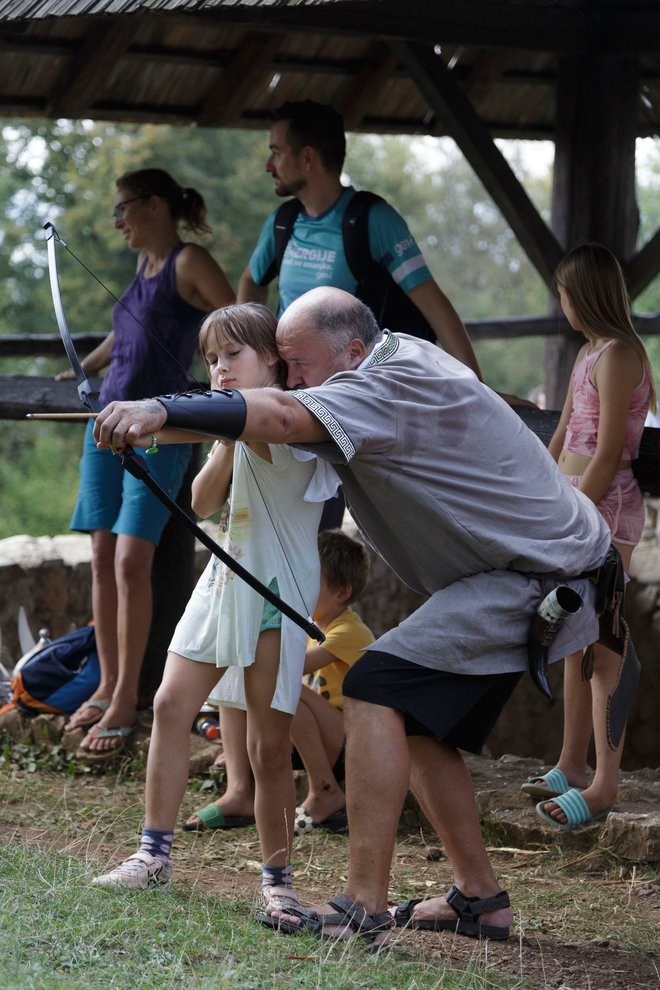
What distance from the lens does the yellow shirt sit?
4.56 metres

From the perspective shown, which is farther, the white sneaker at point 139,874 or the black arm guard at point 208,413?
the white sneaker at point 139,874

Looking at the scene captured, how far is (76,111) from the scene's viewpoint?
623cm

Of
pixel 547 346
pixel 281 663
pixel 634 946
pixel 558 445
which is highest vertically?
pixel 547 346

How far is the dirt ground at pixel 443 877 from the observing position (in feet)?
10.6

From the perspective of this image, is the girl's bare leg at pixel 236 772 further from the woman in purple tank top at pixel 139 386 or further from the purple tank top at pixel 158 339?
the purple tank top at pixel 158 339

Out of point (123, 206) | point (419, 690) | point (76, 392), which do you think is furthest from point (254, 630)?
point (76, 392)

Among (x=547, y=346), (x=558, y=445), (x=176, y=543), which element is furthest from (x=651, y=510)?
(x=558, y=445)

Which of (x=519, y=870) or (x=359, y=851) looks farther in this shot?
(x=519, y=870)

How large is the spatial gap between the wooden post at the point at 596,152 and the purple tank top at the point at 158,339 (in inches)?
94.2

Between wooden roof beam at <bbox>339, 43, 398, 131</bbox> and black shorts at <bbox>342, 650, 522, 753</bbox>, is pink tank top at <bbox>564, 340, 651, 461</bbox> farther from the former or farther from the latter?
wooden roof beam at <bbox>339, 43, 398, 131</bbox>

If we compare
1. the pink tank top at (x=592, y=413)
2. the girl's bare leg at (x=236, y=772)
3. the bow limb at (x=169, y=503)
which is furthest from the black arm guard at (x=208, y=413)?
the girl's bare leg at (x=236, y=772)

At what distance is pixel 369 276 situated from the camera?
4.55 metres

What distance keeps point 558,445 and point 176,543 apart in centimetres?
204

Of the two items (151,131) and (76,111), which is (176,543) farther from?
(151,131)
